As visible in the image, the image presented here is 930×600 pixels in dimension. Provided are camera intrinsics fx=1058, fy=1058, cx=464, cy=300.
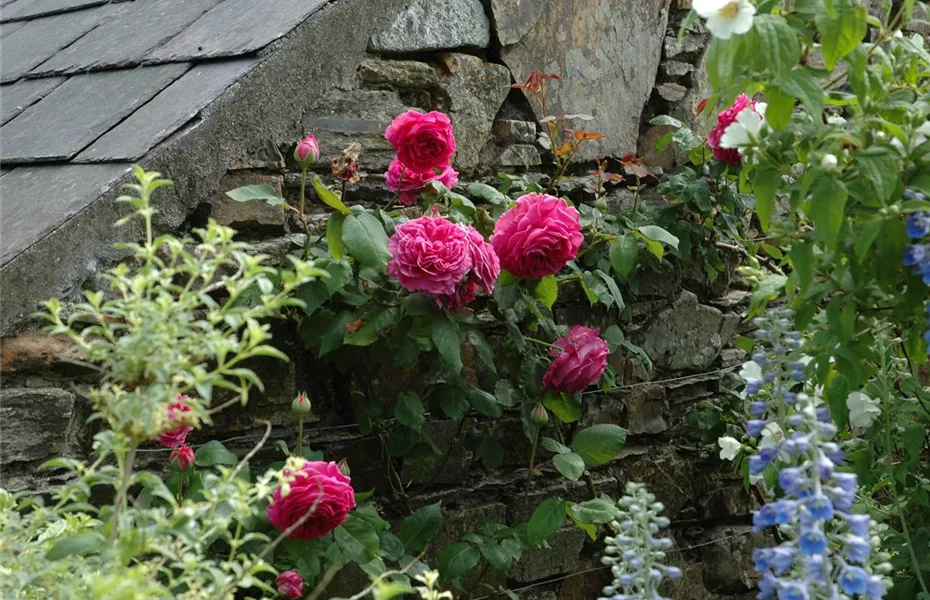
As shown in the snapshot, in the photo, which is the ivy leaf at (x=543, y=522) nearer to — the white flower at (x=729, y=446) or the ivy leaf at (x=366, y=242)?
the white flower at (x=729, y=446)

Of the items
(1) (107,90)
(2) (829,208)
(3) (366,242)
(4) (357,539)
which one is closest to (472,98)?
(3) (366,242)

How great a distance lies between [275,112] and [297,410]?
594 mm

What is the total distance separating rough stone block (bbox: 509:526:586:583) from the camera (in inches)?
106

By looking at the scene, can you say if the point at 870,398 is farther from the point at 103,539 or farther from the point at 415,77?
the point at 103,539

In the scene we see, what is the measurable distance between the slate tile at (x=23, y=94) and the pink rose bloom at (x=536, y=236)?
1.01m

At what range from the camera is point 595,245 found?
2713 millimetres

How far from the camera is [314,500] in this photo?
5.82ft

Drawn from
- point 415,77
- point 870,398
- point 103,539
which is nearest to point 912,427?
point 870,398

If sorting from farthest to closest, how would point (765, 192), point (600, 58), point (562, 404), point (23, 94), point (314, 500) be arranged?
point (600, 58)
point (562, 404)
point (23, 94)
point (314, 500)
point (765, 192)

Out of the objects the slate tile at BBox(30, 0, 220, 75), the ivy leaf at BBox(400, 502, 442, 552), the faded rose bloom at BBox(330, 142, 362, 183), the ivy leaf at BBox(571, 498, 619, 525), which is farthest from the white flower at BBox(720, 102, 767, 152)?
the slate tile at BBox(30, 0, 220, 75)

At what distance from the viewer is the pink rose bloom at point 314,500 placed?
1.75 metres

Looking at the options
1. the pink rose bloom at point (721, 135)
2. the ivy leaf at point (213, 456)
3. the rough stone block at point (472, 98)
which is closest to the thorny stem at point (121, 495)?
the ivy leaf at point (213, 456)

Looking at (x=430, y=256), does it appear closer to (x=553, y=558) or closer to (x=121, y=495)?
(x=121, y=495)

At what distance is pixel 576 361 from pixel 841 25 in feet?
3.33
